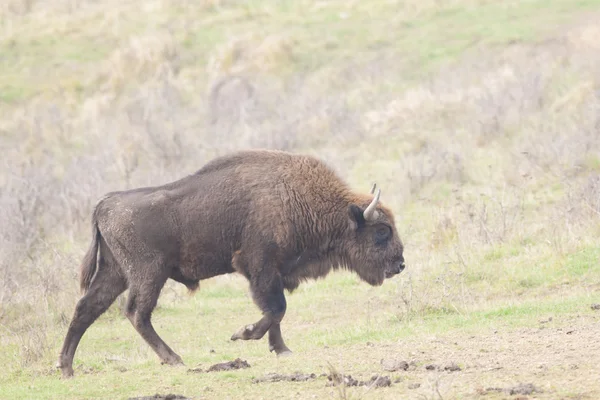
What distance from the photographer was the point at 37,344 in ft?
36.9

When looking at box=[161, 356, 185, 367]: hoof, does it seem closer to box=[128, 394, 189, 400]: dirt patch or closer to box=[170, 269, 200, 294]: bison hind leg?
box=[170, 269, 200, 294]: bison hind leg

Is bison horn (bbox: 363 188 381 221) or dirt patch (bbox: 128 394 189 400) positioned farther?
bison horn (bbox: 363 188 381 221)

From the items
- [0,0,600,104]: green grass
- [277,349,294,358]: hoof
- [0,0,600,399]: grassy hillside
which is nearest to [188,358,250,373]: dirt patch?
[0,0,600,399]: grassy hillside

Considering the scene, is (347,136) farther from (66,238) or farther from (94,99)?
(94,99)

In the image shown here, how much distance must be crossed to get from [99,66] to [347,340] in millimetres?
26042

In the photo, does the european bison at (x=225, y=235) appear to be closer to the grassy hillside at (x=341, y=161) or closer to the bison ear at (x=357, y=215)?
the bison ear at (x=357, y=215)

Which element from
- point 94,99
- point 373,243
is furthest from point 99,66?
point 373,243

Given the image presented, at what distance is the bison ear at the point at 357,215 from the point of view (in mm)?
10430

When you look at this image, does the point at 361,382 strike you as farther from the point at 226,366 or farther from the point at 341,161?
the point at 341,161

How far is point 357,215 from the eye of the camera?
1050cm

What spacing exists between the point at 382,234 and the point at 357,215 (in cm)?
40

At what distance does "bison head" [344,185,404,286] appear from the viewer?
10.6m

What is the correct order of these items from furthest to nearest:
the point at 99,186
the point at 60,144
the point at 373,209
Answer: the point at 60,144 < the point at 99,186 < the point at 373,209

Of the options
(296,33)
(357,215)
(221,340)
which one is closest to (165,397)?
(357,215)
